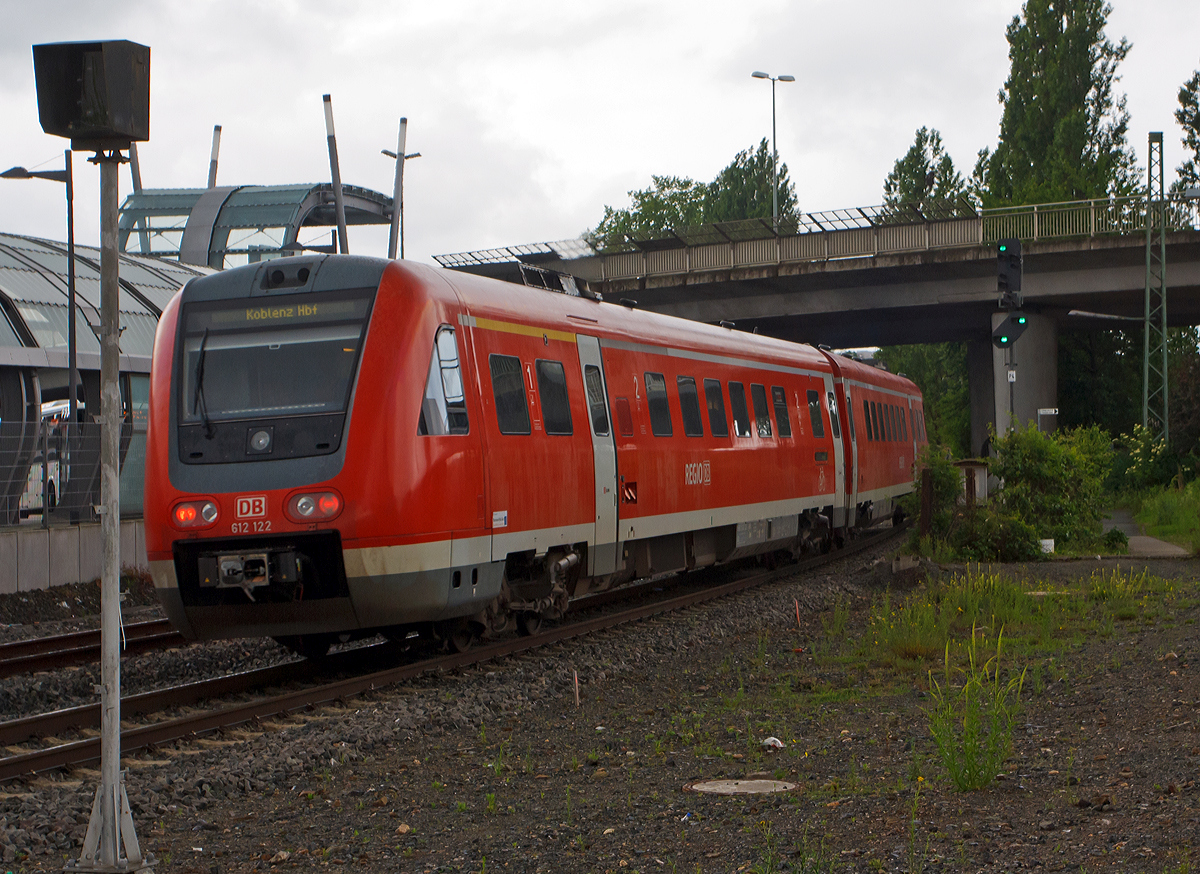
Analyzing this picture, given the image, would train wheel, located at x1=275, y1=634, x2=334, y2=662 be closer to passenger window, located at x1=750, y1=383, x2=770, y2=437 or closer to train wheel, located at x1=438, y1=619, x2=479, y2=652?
train wheel, located at x1=438, y1=619, x2=479, y2=652

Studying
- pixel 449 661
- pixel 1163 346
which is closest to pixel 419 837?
pixel 449 661

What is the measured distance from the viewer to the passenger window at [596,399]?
40.8ft

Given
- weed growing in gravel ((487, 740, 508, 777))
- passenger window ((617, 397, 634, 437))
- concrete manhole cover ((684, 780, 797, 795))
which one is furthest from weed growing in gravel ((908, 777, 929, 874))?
passenger window ((617, 397, 634, 437))

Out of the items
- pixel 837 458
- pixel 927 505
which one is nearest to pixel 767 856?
pixel 927 505

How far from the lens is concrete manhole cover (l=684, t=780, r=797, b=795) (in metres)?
6.73

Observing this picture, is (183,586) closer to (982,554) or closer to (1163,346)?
(982,554)

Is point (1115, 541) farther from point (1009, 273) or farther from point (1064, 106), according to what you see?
point (1064, 106)

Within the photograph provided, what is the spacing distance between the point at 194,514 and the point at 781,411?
988 centimetres

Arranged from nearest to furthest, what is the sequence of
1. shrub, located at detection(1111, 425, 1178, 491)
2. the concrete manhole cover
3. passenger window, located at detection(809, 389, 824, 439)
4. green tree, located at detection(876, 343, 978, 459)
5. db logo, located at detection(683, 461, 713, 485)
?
the concrete manhole cover → db logo, located at detection(683, 461, 713, 485) → passenger window, located at detection(809, 389, 824, 439) → shrub, located at detection(1111, 425, 1178, 491) → green tree, located at detection(876, 343, 978, 459)

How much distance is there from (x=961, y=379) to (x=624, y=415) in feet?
186

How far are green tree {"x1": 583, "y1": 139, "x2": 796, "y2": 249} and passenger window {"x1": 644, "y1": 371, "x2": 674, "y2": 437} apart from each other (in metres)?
61.3

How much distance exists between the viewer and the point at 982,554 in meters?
17.9

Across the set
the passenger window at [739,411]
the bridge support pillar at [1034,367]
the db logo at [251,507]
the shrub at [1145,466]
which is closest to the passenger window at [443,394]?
the db logo at [251,507]

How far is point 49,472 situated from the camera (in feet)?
58.2
